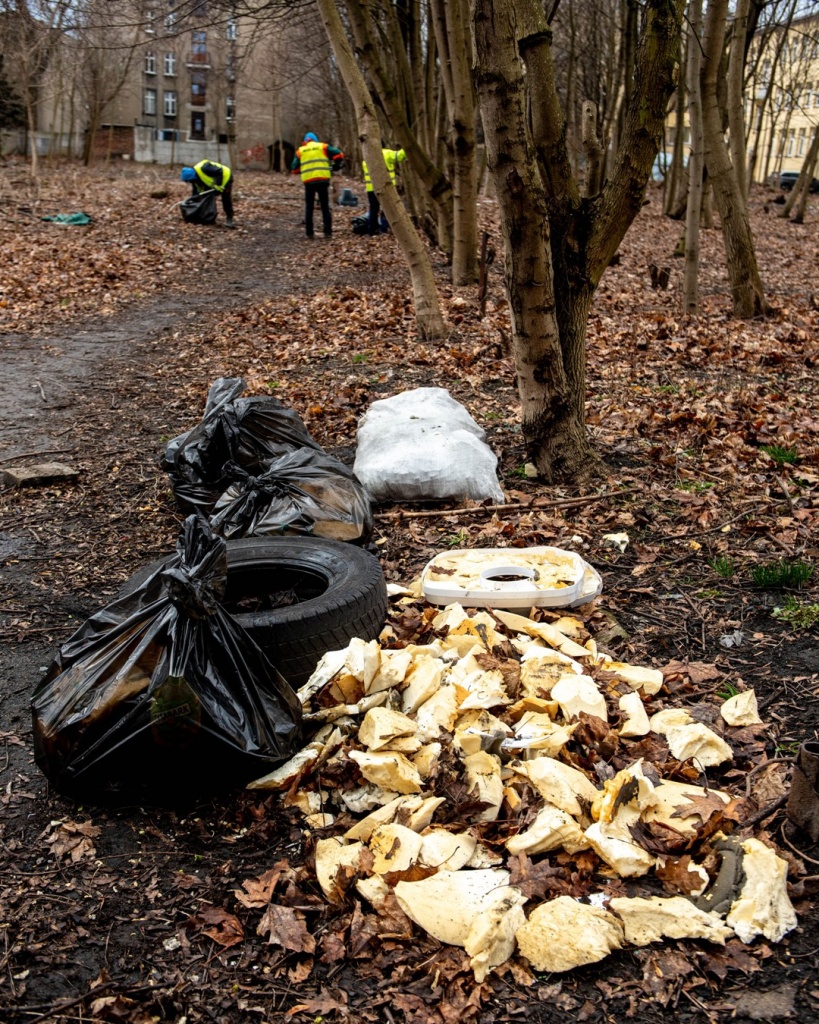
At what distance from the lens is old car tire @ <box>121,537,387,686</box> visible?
11.6 ft

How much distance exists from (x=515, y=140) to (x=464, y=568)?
93.3 inches

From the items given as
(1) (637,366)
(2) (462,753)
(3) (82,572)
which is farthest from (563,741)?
(1) (637,366)

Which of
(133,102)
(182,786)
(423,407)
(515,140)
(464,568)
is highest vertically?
(133,102)

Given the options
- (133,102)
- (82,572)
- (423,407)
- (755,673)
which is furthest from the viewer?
(133,102)

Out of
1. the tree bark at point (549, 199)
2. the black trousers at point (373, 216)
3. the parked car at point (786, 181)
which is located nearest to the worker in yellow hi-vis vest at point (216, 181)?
the black trousers at point (373, 216)

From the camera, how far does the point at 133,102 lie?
2265 inches

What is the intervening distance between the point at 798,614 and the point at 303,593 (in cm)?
221

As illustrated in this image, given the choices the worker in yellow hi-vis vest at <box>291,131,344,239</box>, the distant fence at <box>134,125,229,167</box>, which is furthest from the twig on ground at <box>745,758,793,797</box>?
the distant fence at <box>134,125,229,167</box>

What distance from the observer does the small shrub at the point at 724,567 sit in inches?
176

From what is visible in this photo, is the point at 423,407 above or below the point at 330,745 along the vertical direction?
above

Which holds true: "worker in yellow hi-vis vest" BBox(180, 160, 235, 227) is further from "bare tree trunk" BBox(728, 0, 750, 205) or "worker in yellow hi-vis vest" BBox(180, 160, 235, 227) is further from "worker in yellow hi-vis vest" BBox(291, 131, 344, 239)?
"bare tree trunk" BBox(728, 0, 750, 205)

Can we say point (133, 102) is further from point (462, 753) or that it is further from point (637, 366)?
point (462, 753)

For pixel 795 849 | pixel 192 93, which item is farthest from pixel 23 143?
pixel 795 849

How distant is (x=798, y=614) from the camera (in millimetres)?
4016
